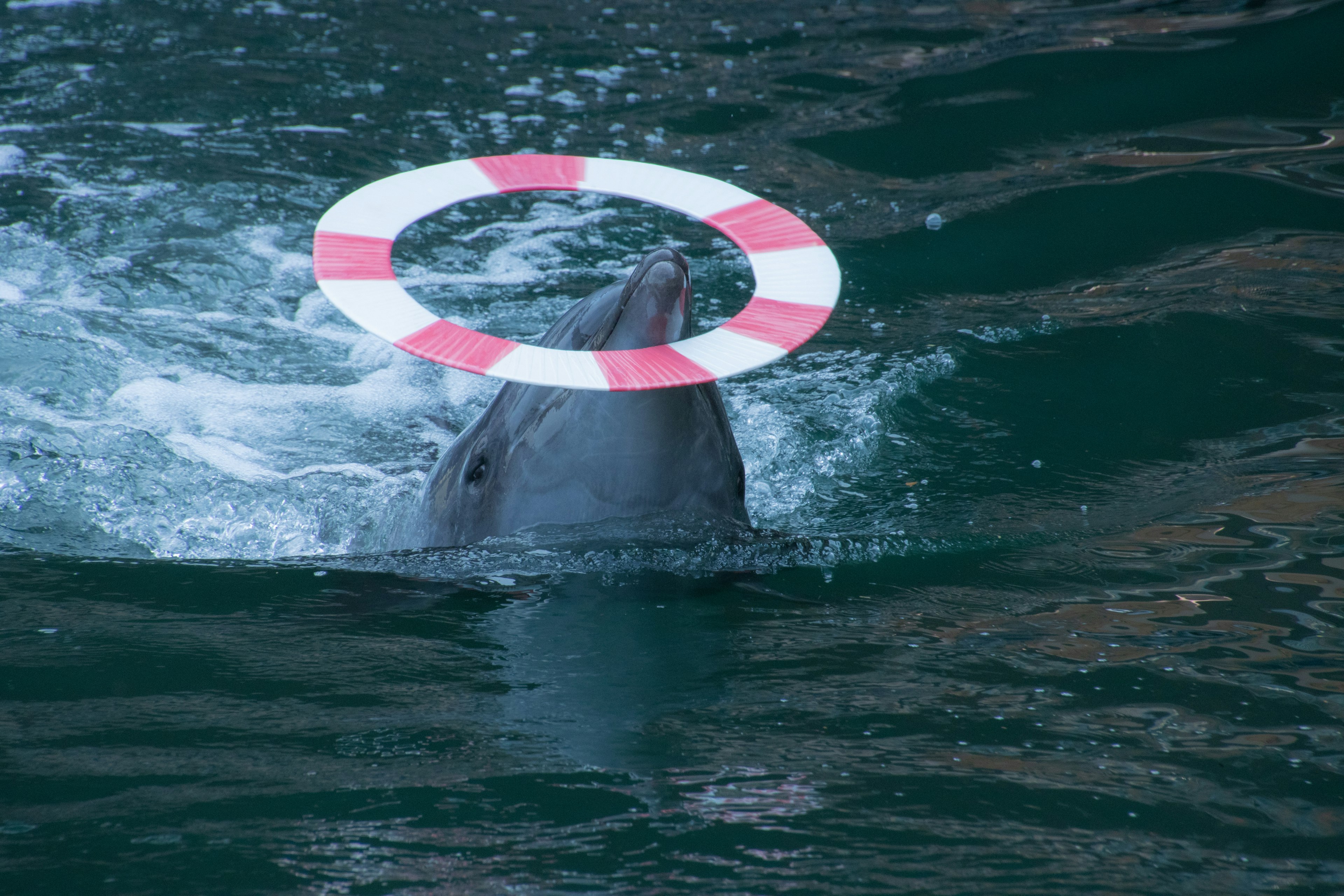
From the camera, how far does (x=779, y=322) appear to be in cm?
304

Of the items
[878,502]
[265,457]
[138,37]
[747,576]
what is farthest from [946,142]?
[138,37]

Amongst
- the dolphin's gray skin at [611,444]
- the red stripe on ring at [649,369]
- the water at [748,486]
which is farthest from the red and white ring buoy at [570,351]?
the water at [748,486]

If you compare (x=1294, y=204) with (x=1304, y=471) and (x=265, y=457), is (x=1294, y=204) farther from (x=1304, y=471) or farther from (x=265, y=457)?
(x=265, y=457)

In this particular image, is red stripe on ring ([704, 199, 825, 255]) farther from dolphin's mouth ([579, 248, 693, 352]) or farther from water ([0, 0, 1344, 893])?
water ([0, 0, 1344, 893])

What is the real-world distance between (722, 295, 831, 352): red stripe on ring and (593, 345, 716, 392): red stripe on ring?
0.26 meters

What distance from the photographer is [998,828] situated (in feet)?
6.27

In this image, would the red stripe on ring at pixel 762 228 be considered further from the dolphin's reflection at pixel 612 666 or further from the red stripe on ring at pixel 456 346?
the dolphin's reflection at pixel 612 666

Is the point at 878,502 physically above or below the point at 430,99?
below

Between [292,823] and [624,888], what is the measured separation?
1.84 ft

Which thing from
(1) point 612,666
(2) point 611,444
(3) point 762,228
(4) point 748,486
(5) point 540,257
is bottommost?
(4) point 748,486

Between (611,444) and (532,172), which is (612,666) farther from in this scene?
(532,172)

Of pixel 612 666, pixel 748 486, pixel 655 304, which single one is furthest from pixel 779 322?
pixel 748 486

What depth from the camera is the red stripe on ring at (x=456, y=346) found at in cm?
265

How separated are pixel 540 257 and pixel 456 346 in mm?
4153
